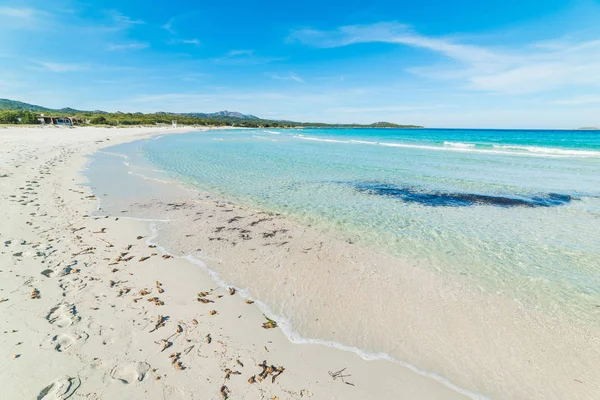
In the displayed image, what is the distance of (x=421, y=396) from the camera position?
132 inches

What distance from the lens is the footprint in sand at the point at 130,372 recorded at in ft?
10.8

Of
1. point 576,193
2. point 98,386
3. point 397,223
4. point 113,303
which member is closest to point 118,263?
point 113,303

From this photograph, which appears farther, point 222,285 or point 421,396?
point 222,285

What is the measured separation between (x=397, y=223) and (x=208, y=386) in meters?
7.53

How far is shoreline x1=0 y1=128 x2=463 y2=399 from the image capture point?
3.25 metres

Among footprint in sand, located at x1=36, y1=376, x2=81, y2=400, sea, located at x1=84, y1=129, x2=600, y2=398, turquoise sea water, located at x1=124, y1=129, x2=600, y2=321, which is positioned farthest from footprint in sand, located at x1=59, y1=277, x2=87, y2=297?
turquoise sea water, located at x1=124, y1=129, x2=600, y2=321

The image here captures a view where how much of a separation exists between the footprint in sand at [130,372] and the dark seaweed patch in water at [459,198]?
36.0 feet

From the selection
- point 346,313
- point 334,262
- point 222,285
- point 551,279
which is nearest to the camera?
point 346,313

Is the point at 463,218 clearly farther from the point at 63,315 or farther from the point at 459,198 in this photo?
the point at 63,315

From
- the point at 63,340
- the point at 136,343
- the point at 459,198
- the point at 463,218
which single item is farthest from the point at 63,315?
the point at 459,198

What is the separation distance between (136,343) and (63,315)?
1.45m

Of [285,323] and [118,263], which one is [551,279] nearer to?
[285,323]

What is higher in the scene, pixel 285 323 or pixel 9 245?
pixel 9 245

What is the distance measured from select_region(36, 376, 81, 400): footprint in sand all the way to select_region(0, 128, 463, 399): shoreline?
0.4 inches
